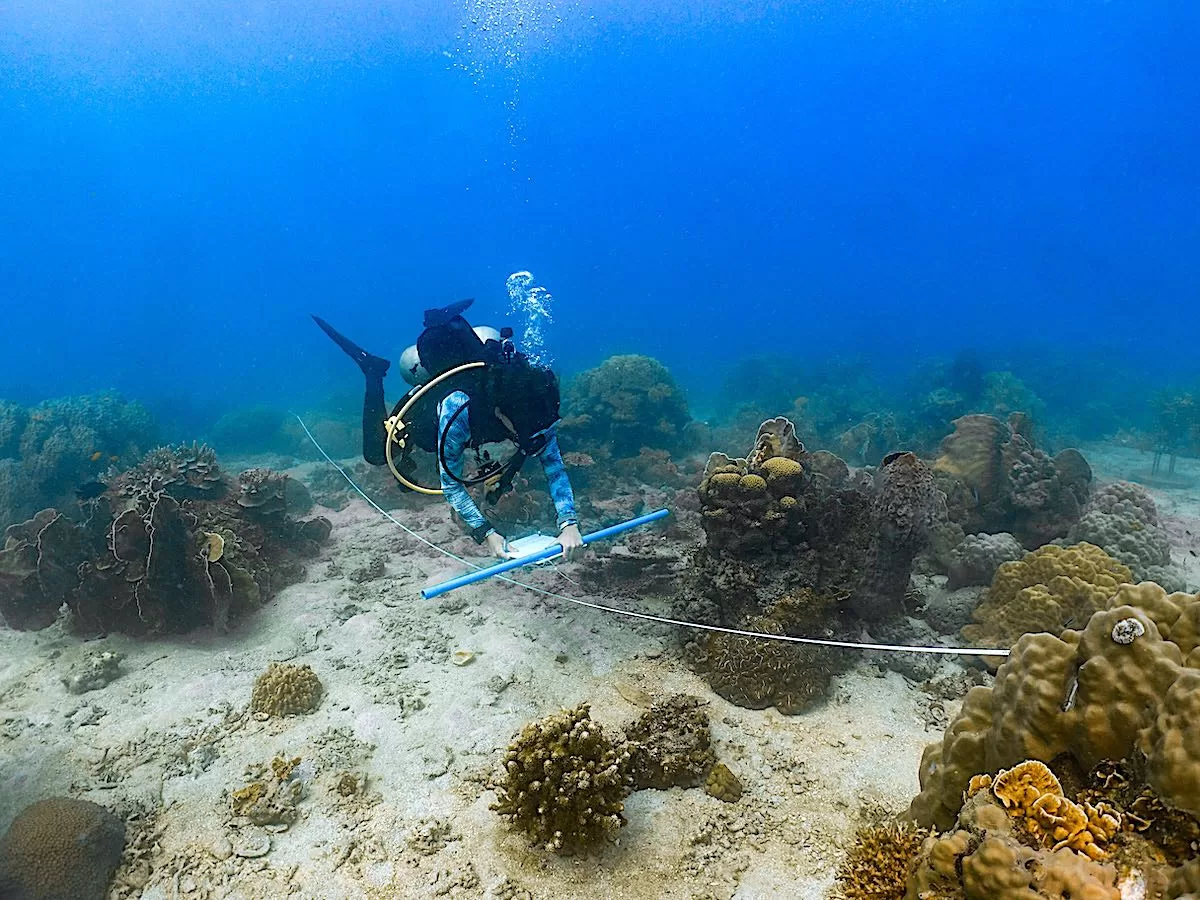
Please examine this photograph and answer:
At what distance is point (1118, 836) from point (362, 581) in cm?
901

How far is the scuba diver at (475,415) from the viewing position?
18.1 feet

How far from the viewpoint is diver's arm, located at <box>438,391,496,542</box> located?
5.55 m

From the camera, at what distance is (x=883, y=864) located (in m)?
3.18

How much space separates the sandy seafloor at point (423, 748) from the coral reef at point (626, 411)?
23.3ft

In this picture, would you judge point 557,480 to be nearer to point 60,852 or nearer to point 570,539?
point 570,539

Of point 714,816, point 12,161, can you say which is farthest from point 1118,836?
point 12,161

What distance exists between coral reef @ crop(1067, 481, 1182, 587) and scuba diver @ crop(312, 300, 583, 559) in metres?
7.39

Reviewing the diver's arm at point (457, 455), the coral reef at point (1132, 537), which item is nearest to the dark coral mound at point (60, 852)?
the diver's arm at point (457, 455)

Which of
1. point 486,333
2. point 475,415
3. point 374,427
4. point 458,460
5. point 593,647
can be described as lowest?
point 593,647

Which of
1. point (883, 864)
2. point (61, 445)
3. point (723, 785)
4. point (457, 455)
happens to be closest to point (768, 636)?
point (723, 785)

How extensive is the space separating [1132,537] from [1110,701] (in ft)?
23.1

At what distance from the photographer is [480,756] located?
5.29 meters

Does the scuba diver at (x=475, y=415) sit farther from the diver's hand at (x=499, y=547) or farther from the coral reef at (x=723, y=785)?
the coral reef at (x=723, y=785)

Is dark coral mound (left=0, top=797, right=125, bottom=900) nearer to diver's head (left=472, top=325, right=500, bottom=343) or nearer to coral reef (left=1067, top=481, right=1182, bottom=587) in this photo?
diver's head (left=472, top=325, right=500, bottom=343)
